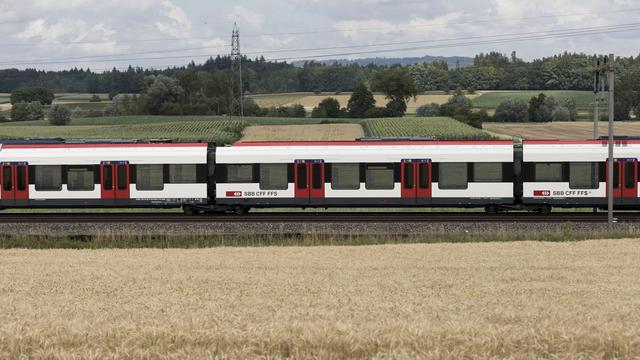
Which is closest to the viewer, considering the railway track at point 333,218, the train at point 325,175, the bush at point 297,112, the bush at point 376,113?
the railway track at point 333,218

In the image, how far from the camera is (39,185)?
3606 centimetres

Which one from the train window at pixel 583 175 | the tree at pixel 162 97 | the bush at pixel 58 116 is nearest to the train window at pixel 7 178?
the train window at pixel 583 175

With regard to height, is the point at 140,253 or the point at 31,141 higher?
the point at 31,141

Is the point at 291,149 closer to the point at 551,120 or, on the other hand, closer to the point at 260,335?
the point at 260,335

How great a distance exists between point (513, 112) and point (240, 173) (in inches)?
4534

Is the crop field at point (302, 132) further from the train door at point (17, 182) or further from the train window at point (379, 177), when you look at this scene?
the train window at point (379, 177)

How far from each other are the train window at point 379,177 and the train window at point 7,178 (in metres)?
15.6

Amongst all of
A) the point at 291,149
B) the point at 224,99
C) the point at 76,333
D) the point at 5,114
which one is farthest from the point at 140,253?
the point at 5,114

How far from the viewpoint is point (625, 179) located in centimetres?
3388

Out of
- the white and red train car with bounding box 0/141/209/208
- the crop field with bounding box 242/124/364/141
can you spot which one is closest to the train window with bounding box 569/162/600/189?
the white and red train car with bounding box 0/141/209/208

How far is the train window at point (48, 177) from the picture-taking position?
35969 mm

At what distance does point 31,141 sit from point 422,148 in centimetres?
1787

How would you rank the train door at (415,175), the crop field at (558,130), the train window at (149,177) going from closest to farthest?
the train door at (415,175) < the train window at (149,177) < the crop field at (558,130)

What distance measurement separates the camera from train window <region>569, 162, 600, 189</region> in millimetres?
33938
